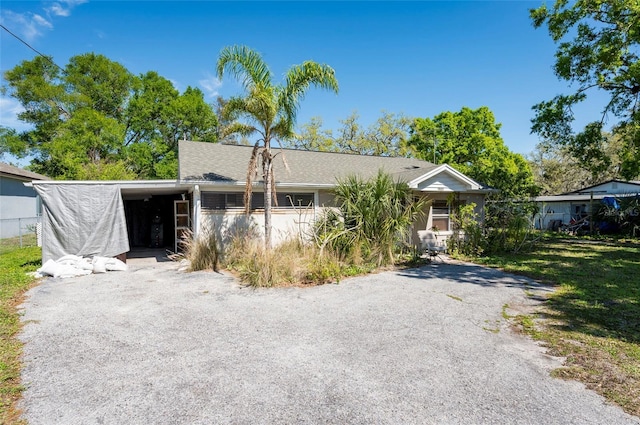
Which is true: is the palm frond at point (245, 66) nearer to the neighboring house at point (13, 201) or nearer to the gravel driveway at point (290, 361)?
the gravel driveway at point (290, 361)

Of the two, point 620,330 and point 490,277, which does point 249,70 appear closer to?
point 490,277

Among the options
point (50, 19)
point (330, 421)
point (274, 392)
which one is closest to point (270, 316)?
point (274, 392)

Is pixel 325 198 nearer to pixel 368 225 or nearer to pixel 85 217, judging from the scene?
pixel 368 225

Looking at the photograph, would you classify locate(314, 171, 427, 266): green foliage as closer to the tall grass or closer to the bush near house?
the bush near house

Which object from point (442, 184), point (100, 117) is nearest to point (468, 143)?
point (442, 184)

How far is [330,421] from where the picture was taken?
295cm

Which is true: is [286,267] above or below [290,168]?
below

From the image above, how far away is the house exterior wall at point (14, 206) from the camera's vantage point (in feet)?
61.6

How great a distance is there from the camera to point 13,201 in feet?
65.5

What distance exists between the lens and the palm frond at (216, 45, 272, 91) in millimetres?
9359

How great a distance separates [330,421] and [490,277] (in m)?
7.50

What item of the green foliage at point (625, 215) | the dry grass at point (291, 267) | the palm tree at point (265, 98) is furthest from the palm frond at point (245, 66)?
the green foliage at point (625, 215)

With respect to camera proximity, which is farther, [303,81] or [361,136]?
[361,136]

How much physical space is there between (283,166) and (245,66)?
16.3 ft
